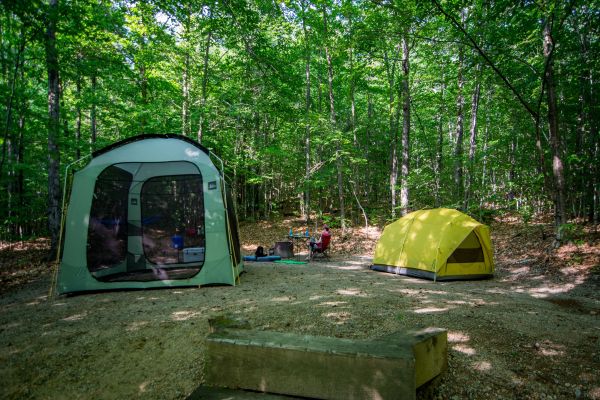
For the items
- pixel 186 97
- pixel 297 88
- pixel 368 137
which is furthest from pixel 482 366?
pixel 368 137

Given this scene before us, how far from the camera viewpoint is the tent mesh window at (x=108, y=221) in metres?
5.90

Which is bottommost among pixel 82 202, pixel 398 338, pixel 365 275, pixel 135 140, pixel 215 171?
pixel 365 275

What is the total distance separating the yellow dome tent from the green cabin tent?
14.1ft

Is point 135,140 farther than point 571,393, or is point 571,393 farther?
point 135,140

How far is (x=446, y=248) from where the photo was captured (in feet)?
22.4

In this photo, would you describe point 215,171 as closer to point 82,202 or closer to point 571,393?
point 82,202

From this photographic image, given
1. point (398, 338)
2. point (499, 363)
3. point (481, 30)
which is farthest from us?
point (481, 30)

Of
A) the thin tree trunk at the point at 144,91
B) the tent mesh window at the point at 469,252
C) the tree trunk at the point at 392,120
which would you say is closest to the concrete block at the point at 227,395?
the tent mesh window at the point at 469,252

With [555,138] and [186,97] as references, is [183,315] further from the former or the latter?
[186,97]

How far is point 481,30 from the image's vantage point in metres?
8.00

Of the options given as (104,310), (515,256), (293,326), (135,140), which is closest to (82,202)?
(135,140)

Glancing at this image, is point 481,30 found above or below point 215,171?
above

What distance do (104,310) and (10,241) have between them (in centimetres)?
1296

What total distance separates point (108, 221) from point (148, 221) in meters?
0.98
